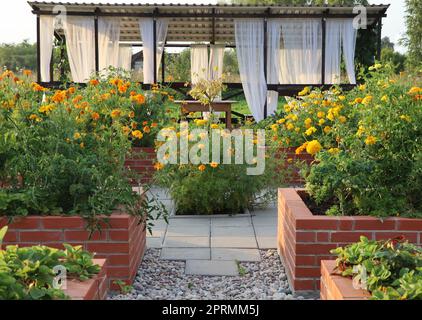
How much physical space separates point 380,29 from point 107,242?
9459 mm

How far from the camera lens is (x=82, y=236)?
3143mm

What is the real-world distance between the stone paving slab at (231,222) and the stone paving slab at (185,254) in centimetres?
73

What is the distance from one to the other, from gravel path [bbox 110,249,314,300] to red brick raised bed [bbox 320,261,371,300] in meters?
0.61

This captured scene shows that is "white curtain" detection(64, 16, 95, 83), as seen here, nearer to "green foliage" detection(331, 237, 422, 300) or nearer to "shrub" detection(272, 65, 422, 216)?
"shrub" detection(272, 65, 422, 216)

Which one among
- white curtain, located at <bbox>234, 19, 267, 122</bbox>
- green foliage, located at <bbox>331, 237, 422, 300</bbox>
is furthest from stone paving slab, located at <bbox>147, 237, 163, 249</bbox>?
white curtain, located at <bbox>234, 19, 267, 122</bbox>

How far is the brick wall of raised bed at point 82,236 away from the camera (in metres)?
3.13

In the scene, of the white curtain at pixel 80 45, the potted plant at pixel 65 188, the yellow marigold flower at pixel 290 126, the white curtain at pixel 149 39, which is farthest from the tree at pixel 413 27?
the potted plant at pixel 65 188

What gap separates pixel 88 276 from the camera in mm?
2312

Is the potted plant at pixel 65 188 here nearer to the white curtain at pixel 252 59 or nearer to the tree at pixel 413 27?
the white curtain at pixel 252 59

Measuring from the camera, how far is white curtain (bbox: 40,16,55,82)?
10.8m

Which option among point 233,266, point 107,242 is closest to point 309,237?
point 233,266

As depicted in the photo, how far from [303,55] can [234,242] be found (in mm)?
7379

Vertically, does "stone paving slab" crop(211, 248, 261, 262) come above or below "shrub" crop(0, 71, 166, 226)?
below

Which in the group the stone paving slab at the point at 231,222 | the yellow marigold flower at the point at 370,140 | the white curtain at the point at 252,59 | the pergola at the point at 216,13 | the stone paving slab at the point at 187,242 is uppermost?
the pergola at the point at 216,13
